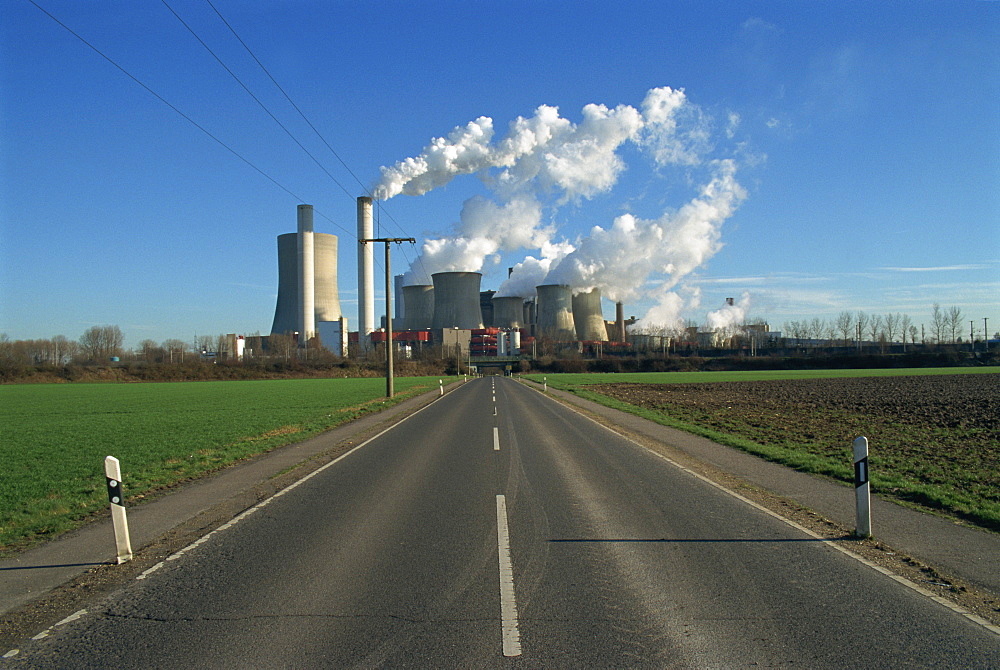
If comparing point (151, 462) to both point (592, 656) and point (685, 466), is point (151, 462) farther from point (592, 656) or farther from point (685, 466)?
point (592, 656)

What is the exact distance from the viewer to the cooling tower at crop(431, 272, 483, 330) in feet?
265

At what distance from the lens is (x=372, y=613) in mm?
4387

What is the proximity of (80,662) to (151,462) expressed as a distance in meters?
9.85

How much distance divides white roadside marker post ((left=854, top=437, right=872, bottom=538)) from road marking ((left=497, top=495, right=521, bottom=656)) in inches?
132

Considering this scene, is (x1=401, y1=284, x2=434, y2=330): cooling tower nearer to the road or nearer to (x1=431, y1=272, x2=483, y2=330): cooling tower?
(x1=431, y1=272, x2=483, y2=330): cooling tower

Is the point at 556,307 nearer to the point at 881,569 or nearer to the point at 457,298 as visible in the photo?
the point at 457,298

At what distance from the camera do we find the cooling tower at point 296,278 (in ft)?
254

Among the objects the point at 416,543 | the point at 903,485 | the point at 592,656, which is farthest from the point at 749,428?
the point at 592,656

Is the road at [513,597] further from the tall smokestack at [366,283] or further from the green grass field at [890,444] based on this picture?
the tall smokestack at [366,283]

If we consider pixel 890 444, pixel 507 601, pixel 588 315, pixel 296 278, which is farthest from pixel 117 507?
pixel 588 315

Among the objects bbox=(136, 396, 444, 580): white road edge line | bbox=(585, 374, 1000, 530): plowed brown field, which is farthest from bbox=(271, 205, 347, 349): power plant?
bbox=(136, 396, 444, 580): white road edge line

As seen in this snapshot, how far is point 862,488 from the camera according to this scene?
625 cm

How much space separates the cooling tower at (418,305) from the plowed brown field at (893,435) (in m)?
66.6

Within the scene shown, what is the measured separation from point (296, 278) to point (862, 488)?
78.4 m
